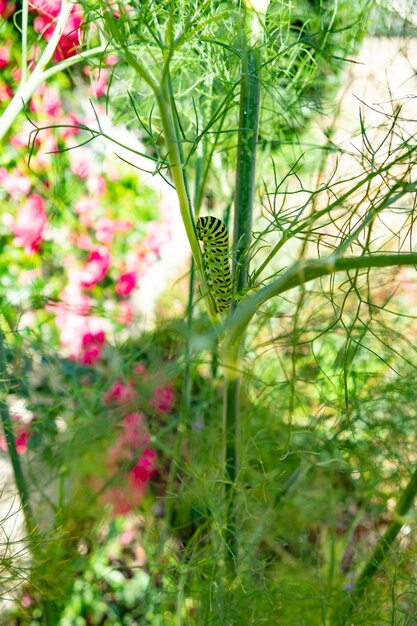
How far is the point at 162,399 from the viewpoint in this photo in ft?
5.32

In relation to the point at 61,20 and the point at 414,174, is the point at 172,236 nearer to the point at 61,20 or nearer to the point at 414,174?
the point at 414,174

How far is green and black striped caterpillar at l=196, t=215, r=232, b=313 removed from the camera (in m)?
0.78

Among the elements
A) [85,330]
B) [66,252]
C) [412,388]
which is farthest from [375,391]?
[66,252]

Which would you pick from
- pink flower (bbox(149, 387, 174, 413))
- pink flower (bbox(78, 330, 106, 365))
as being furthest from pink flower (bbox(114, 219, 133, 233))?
pink flower (bbox(149, 387, 174, 413))

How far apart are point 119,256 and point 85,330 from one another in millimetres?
342

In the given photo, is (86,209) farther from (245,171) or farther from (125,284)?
(245,171)

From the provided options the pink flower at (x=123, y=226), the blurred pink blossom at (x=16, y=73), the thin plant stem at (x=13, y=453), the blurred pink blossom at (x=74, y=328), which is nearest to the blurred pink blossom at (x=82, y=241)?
the pink flower at (x=123, y=226)

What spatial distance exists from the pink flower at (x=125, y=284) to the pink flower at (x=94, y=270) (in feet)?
0.22

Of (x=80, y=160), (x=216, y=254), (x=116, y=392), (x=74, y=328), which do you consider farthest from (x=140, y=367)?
(x=216, y=254)

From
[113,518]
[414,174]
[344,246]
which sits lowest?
[113,518]

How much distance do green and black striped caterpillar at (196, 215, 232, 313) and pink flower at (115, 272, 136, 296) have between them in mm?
1449

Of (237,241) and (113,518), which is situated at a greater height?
(237,241)

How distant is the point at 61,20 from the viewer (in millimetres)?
775

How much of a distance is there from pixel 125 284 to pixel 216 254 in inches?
57.7
